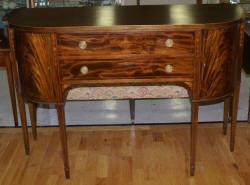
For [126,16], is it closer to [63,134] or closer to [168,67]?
[168,67]

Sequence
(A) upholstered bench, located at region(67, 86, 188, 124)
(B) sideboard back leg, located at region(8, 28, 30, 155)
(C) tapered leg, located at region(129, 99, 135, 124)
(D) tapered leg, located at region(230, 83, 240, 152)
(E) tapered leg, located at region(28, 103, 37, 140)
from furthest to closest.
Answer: (C) tapered leg, located at region(129, 99, 135, 124)
(E) tapered leg, located at region(28, 103, 37, 140)
(A) upholstered bench, located at region(67, 86, 188, 124)
(D) tapered leg, located at region(230, 83, 240, 152)
(B) sideboard back leg, located at region(8, 28, 30, 155)

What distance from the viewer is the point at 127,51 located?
6.63 ft

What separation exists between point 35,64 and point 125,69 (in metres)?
0.44

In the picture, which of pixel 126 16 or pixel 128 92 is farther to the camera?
pixel 128 92

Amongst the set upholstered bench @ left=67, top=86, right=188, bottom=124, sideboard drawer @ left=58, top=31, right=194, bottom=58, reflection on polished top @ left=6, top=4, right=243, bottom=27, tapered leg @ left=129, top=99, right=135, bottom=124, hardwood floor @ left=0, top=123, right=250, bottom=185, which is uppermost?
reflection on polished top @ left=6, top=4, right=243, bottom=27

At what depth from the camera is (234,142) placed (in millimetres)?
2477

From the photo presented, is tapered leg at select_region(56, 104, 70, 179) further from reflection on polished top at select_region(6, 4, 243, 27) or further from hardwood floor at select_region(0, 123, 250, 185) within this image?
reflection on polished top at select_region(6, 4, 243, 27)

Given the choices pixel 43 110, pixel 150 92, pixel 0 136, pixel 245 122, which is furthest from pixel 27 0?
pixel 245 122

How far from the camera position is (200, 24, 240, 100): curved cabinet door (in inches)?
78.7

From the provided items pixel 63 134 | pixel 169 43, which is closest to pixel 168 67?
pixel 169 43

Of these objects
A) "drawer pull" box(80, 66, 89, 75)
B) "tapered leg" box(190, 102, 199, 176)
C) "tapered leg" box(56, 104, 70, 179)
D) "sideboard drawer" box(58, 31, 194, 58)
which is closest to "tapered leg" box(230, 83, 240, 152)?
"tapered leg" box(190, 102, 199, 176)

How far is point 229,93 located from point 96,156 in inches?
34.0

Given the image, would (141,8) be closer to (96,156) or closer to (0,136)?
(96,156)

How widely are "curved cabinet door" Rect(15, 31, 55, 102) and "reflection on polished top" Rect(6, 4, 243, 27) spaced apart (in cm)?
7
